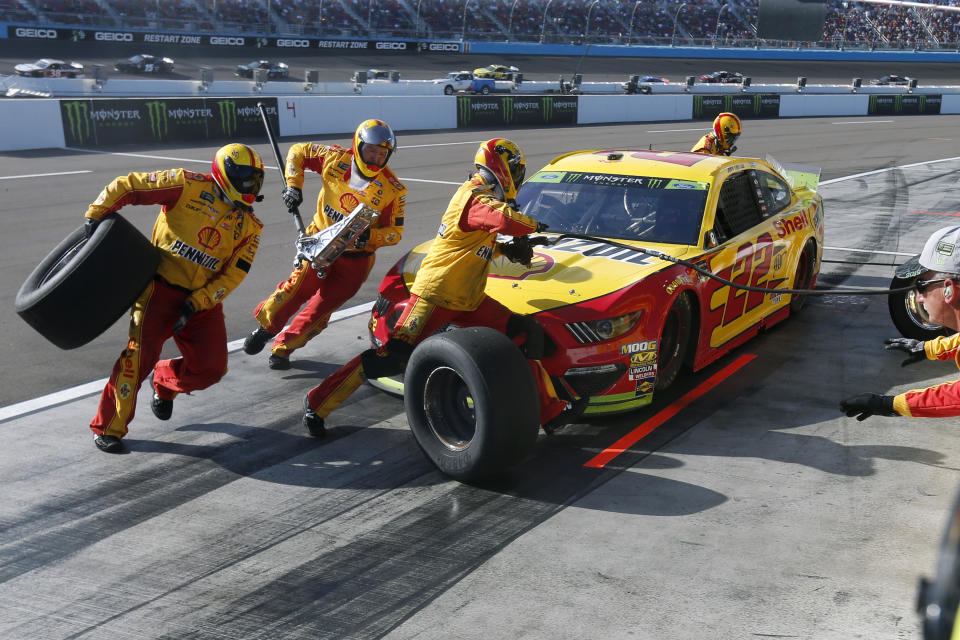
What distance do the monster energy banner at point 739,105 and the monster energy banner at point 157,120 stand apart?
21.5 metres

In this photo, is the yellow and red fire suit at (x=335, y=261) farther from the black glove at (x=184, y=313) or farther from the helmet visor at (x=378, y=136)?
the black glove at (x=184, y=313)

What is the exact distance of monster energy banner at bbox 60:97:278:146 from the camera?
22547 millimetres

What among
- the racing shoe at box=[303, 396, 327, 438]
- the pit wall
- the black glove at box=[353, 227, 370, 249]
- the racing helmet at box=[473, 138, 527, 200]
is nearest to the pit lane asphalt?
the racing shoe at box=[303, 396, 327, 438]

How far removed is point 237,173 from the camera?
605 centimetres

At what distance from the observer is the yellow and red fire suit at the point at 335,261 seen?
7539 mm

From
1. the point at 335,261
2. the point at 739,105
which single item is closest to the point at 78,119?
the point at 335,261

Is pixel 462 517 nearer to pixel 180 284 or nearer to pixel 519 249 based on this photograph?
pixel 519 249

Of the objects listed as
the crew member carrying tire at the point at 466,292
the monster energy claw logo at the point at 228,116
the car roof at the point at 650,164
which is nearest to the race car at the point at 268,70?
the monster energy claw logo at the point at 228,116

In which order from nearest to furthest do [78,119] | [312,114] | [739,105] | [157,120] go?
[78,119] < [157,120] < [312,114] < [739,105]

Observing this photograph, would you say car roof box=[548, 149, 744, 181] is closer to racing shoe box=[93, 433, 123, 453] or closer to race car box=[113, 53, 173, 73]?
racing shoe box=[93, 433, 123, 453]

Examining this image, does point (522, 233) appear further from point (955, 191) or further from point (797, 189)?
point (955, 191)

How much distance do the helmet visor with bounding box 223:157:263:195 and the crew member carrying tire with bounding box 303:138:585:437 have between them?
4.11 feet

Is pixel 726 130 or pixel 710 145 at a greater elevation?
pixel 726 130

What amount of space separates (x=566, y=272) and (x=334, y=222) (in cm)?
225
